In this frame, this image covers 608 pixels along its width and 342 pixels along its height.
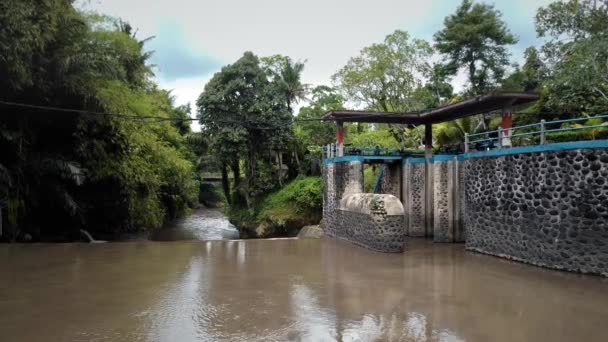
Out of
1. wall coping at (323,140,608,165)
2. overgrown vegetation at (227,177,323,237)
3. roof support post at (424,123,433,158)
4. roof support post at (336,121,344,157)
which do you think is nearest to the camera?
wall coping at (323,140,608,165)

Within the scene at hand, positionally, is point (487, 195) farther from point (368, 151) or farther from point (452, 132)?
point (452, 132)

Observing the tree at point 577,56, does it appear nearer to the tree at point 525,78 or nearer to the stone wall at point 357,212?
the tree at point 525,78

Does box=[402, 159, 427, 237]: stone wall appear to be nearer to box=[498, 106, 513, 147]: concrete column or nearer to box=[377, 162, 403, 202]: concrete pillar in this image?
box=[377, 162, 403, 202]: concrete pillar

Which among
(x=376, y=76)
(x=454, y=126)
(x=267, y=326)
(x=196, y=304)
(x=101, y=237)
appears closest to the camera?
(x=267, y=326)

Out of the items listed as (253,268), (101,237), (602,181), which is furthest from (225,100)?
(602,181)

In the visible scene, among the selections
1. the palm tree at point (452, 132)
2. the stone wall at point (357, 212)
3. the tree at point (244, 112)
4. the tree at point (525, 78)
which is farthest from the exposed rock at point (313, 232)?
the tree at point (525, 78)

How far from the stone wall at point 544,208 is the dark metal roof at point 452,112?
195 centimetres

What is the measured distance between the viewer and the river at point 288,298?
6.61 m

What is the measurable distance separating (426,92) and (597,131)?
1183 centimetres

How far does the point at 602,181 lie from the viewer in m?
10.1

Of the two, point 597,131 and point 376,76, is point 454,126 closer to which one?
point 376,76

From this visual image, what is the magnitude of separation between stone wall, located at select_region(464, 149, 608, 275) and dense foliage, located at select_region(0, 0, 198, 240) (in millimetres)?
11391

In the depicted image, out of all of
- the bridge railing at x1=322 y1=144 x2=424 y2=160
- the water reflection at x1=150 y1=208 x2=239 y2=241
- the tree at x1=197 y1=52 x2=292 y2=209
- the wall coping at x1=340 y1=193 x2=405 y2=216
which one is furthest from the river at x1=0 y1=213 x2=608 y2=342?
the water reflection at x1=150 y1=208 x2=239 y2=241

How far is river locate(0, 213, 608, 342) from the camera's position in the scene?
260 inches
